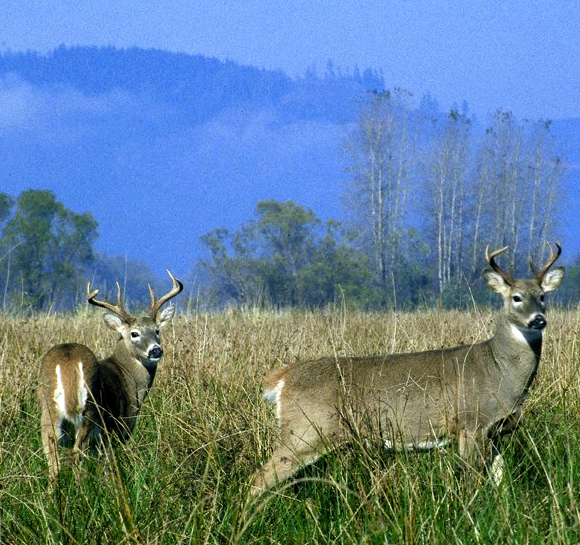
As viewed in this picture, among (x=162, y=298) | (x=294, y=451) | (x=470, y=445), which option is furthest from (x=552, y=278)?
(x=162, y=298)

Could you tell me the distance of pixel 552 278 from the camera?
19.7ft

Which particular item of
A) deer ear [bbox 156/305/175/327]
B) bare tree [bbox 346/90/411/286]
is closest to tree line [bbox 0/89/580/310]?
bare tree [bbox 346/90/411/286]

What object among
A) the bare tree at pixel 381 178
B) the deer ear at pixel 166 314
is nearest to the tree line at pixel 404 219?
the bare tree at pixel 381 178

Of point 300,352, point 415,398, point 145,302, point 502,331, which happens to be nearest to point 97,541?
point 415,398

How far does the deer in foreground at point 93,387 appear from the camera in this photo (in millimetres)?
5566

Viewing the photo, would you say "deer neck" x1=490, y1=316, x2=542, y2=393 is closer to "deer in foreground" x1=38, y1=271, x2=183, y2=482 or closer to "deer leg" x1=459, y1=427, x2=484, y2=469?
"deer leg" x1=459, y1=427, x2=484, y2=469

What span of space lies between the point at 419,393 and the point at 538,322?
896 millimetres

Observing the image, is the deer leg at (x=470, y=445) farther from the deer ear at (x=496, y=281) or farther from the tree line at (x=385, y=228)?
the tree line at (x=385, y=228)

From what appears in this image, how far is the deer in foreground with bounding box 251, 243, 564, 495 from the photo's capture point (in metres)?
4.68

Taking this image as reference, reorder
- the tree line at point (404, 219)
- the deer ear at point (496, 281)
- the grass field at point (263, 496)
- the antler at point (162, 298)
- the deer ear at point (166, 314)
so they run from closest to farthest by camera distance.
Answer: the grass field at point (263, 496) < the deer ear at point (496, 281) < the antler at point (162, 298) < the deer ear at point (166, 314) < the tree line at point (404, 219)

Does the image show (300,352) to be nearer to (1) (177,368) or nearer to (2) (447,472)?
(1) (177,368)

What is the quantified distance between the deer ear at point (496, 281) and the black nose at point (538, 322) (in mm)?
345

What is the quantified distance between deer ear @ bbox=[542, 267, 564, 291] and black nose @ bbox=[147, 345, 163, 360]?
2.62 meters

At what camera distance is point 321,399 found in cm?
489
